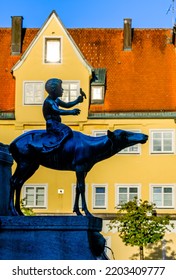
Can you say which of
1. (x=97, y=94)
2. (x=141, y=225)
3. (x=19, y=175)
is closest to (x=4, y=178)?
(x=19, y=175)

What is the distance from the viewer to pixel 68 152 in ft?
43.4

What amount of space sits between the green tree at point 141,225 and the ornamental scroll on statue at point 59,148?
85.3ft

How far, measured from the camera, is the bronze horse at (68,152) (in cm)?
1324

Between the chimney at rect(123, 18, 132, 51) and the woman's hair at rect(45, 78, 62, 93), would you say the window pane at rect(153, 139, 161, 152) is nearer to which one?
the chimney at rect(123, 18, 132, 51)

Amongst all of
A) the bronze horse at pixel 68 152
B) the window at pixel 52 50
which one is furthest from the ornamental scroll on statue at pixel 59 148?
the window at pixel 52 50

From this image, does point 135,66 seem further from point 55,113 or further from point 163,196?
point 55,113

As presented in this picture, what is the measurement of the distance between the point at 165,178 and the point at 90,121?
5493 mm

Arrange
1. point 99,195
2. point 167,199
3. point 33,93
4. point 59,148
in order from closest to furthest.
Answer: point 59,148 < point 167,199 < point 99,195 < point 33,93

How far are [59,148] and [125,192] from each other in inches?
1275

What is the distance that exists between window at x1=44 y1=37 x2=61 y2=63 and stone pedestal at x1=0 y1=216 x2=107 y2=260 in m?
34.5

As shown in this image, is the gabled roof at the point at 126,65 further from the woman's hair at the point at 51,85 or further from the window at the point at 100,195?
the woman's hair at the point at 51,85

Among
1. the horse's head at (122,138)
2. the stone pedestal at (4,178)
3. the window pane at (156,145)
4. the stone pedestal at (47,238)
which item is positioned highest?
the window pane at (156,145)
